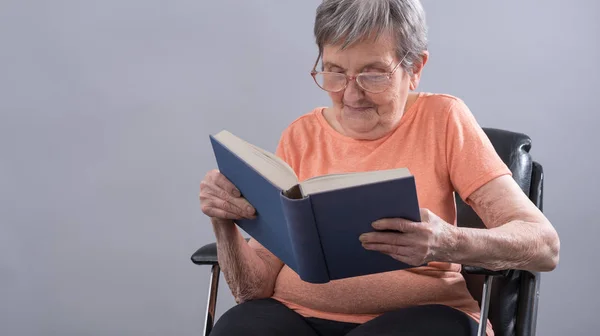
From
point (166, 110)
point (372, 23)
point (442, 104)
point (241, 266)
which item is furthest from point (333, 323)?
point (166, 110)

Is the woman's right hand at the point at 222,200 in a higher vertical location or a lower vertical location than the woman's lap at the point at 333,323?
higher

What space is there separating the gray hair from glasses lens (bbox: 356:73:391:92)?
0.06 meters

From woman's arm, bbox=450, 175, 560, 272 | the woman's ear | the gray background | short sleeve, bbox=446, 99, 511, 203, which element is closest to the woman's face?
the woman's ear

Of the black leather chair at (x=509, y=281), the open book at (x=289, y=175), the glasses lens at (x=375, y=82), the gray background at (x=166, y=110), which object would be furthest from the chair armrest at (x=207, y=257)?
the gray background at (x=166, y=110)

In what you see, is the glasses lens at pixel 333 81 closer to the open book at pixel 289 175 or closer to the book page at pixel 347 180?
the open book at pixel 289 175

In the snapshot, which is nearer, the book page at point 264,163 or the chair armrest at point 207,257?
the book page at point 264,163

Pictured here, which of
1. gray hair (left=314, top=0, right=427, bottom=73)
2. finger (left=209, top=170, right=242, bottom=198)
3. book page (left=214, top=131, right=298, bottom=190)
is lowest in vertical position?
finger (left=209, top=170, right=242, bottom=198)

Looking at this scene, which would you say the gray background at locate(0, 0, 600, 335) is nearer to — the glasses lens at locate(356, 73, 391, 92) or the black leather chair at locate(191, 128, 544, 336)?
the black leather chair at locate(191, 128, 544, 336)

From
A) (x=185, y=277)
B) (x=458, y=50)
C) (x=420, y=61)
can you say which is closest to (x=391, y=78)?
(x=420, y=61)

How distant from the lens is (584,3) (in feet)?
9.04

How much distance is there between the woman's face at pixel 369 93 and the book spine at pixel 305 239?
457 mm

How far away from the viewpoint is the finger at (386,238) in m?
1.33

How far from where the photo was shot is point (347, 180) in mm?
1294

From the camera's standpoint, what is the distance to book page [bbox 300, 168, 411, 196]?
1259mm
